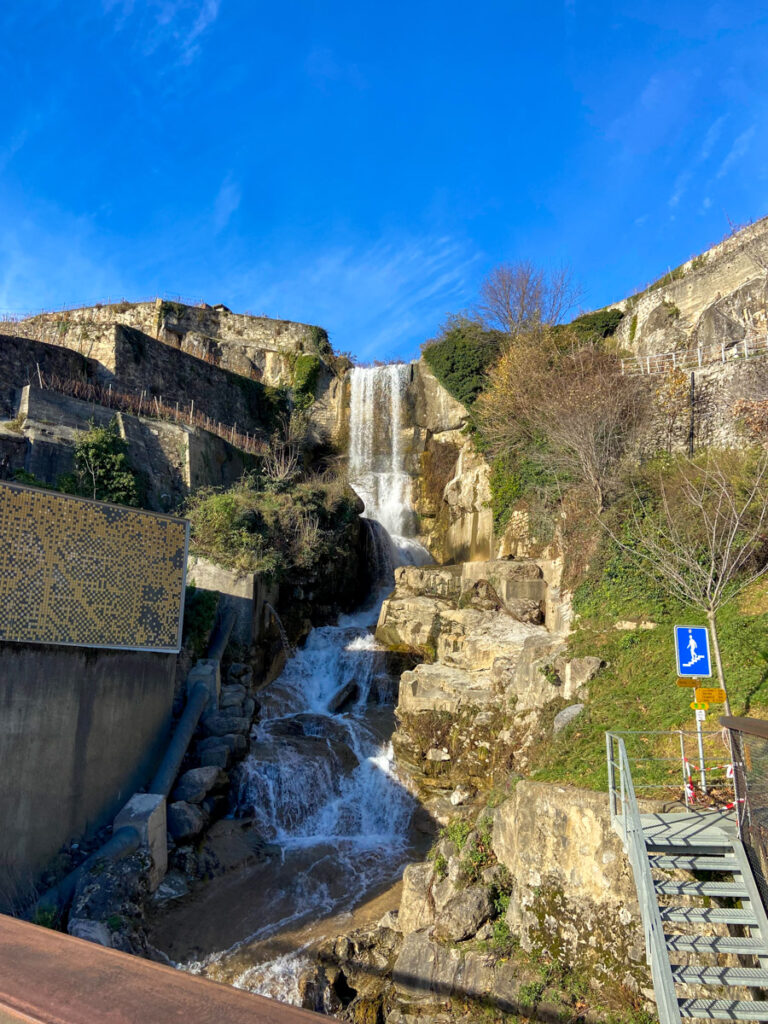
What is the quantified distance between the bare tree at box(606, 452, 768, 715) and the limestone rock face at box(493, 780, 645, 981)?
4.51 meters

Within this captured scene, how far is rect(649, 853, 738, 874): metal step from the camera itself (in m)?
6.49

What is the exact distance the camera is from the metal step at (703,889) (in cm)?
630

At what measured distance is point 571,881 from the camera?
24.7 ft

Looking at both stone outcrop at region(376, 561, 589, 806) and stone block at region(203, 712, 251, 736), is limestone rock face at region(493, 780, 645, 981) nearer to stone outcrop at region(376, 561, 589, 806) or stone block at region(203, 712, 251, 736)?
stone outcrop at region(376, 561, 589, 806)

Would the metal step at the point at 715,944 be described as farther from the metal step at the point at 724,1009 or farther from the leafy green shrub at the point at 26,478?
the leafy green shrub at the point at 26,478

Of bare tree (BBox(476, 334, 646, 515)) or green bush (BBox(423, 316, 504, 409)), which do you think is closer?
bare tree (BBox(476, 334, 646, 515))

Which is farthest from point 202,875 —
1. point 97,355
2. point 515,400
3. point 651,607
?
point 97,355

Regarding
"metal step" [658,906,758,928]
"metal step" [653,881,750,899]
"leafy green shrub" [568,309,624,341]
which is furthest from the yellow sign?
"leafy green shrub" [568,309,624,341]

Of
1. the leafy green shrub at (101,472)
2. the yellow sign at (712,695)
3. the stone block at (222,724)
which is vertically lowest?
the stone block at (222,724)

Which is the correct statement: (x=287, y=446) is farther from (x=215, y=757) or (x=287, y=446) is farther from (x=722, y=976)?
(x=722, y=976)

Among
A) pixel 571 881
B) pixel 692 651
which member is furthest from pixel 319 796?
pixel 692 651

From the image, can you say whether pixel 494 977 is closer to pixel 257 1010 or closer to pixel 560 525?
pixel 257 1010

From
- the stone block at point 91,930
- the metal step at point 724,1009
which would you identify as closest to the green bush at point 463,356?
the stone block at point 91,930

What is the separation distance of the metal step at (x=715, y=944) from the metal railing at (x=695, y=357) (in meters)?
16.5
